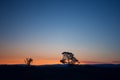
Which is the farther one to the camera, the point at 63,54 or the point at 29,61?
the point at 29,61
